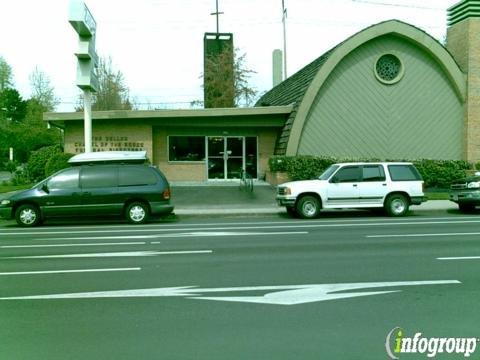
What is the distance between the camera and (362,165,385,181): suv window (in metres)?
17.3

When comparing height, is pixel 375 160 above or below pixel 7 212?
above

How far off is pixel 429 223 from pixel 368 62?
1403 centimetres

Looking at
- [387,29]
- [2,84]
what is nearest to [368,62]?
[387,29]

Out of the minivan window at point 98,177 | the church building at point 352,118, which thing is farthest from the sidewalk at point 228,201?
the minivan window at point 98,177

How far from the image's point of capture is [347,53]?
26297mm

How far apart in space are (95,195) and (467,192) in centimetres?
1250

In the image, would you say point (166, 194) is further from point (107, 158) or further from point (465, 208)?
point (465, 208)

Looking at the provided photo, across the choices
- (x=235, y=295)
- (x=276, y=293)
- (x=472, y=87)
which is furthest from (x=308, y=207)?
(x=472, y=87)

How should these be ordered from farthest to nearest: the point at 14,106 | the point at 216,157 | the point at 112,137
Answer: the point at 14,106
the point at 216,157
the point at 112,137

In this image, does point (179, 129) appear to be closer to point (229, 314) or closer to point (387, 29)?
point (387, 29)

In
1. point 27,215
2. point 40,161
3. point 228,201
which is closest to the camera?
point 27,215

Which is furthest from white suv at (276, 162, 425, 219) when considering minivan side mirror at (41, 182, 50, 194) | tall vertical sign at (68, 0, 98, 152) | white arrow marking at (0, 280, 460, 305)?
white arrow marking at (0, 280, 460, 305)

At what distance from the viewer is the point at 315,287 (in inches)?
279

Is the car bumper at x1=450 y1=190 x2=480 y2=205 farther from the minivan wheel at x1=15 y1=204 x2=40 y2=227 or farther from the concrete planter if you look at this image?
the minivan wheel at x1=15 y1=204 x2=40 y2=227
